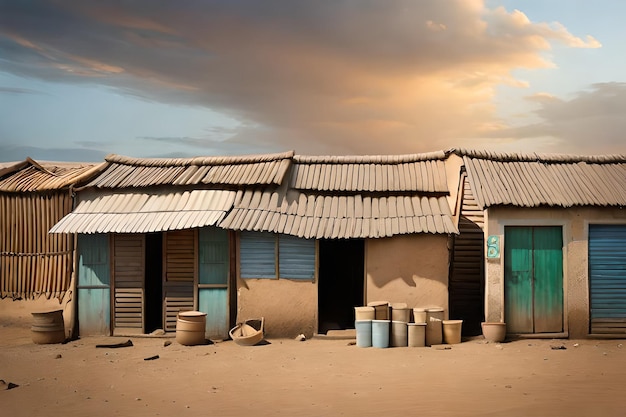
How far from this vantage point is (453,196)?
13.5 m

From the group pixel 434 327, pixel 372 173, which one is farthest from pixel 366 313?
pixel 372 173

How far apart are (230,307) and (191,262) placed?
131cm

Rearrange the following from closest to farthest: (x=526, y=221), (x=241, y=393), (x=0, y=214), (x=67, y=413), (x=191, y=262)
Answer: (x=67, y=413) < (x=241, y=393) < (x=526, y=221) < (x=191, y=262) < (x=0, y=214)

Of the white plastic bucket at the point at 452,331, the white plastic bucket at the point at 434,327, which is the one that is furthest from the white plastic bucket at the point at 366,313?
the white plastic bucket at the point at 452,331

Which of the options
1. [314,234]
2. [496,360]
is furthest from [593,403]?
[314,234]

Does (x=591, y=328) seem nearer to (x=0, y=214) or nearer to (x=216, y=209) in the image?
(x=216, y=209)

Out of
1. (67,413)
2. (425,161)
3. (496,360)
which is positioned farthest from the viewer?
(425,161)

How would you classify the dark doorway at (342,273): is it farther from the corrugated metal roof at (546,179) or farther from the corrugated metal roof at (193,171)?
the corrugated metal roof at (546,179)

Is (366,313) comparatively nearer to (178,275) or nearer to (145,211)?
(178,275)

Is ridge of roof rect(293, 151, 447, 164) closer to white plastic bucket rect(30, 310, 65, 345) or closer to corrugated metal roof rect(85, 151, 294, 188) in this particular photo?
corrugated metal roof rect(85, 151, 294, 188)

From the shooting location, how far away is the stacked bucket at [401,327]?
11.7m

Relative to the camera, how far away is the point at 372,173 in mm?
14547

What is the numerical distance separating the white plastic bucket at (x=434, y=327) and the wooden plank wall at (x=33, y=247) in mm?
8952

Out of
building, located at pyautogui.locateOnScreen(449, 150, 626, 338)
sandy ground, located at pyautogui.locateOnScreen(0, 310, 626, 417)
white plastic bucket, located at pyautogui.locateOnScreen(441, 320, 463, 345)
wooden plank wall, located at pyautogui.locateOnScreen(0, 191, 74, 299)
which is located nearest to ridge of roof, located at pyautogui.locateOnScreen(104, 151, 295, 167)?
wooden plank wall, located at pyautogui.locateOnScreen(0, 191, 74, 299)
